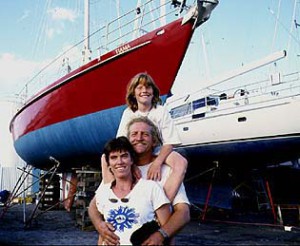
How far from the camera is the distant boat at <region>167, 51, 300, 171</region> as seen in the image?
8.11 metres

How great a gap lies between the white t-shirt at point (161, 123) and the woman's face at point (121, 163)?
0.38 metres

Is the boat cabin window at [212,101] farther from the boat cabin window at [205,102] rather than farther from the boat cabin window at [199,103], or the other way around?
the boat cabin window at [199,103]

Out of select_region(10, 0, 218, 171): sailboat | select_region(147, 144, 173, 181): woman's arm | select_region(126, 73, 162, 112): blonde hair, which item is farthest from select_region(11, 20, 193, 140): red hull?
select_region(147, 144, 173, 181): woman's arm

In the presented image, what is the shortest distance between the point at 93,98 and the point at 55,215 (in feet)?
11.3

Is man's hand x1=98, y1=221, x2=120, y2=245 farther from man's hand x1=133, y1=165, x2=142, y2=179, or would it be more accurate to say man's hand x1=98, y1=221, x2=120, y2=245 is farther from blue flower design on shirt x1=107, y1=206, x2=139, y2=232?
man's hand x1=133, y1=165, x2=142, y2=179

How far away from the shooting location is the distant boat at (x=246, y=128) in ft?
26.6

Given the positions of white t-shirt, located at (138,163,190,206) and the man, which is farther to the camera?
white t-shirt, located at (138,163,190,206)

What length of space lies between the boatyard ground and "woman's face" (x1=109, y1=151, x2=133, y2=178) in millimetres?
3633

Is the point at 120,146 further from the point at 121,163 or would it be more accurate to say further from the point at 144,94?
the point at 144,94

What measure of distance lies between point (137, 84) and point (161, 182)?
79 cm

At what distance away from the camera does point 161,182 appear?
236 centimetres

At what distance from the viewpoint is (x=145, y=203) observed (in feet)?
7.06

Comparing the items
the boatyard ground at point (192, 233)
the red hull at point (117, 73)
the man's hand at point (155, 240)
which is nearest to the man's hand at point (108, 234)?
the man's hand at point (155, 240)

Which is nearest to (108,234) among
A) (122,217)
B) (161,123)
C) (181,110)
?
(122,217)
